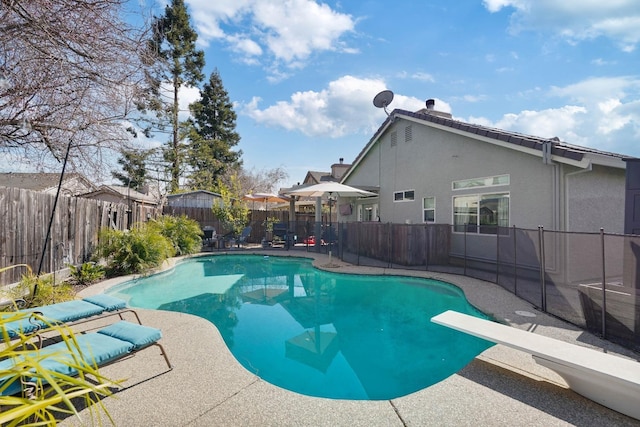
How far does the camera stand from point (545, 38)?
31.6 ft

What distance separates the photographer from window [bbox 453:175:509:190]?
9508mm

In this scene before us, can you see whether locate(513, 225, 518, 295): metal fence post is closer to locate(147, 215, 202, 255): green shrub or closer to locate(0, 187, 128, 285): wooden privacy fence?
locate(0, 187, 128, 285): wooden privacy fence

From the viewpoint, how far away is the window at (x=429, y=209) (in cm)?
1196

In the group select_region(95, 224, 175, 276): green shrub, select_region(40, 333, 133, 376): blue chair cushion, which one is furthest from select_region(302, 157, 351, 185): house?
select_region(40, 333, 133, 376): blue chair cushion

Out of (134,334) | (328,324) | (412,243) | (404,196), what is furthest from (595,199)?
(134,334)

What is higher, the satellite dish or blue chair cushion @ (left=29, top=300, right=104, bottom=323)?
the satellite dish

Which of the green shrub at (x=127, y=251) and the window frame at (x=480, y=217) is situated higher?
the window frame at (x=480, y=217)

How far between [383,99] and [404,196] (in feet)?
14.3

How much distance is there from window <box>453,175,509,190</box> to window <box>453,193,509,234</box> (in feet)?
1.09

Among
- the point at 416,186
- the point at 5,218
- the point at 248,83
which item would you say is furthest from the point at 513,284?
the point at 248,83

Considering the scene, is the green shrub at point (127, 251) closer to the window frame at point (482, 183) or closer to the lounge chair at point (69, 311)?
the lounge chair at point (69, 311)

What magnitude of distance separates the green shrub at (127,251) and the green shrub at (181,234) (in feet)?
9.59

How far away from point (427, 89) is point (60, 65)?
13.5 metres

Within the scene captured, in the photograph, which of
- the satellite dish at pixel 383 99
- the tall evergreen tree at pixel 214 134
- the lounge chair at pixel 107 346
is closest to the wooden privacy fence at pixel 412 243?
the satellite dish at pixel 383 99
